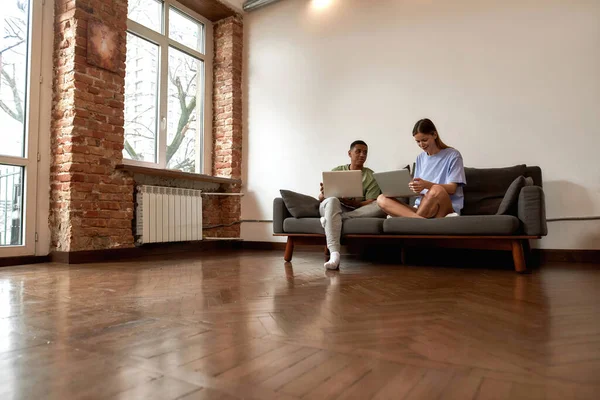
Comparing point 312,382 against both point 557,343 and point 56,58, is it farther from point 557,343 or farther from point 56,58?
point 56,58

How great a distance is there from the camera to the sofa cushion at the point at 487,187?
131 inches

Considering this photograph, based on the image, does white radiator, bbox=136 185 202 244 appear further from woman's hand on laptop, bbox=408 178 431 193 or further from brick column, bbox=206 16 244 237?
woman's hand on laptop, bbox=408 178 431 193

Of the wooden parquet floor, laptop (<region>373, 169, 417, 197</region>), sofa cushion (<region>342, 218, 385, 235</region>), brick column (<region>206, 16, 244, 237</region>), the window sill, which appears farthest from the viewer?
brick column (<region>206, 16, 244, 237</region>)

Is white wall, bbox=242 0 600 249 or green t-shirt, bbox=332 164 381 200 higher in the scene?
white wall, bbox=242 0 600 249

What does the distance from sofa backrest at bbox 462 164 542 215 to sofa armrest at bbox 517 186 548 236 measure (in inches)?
24.6

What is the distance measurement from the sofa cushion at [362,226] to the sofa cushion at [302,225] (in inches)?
8.9

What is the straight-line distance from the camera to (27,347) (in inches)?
44.9

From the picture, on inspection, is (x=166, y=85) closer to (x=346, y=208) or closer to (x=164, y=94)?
(x=164, y=94)

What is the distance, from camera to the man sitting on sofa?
3113 millimetres

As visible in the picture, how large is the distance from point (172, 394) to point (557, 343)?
1.07 m

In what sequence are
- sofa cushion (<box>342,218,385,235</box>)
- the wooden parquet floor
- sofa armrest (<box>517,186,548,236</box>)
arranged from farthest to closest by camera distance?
sofa cushion (<box>342,218,385,235</box>), sofa armrest (<box>517,186,548,236</box>), the wooden parquet floor

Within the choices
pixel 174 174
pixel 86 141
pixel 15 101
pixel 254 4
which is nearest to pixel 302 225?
pixel 174 174

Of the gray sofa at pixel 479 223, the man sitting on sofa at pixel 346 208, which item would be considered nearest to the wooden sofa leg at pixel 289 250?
the gray sofa at pixel 479 223

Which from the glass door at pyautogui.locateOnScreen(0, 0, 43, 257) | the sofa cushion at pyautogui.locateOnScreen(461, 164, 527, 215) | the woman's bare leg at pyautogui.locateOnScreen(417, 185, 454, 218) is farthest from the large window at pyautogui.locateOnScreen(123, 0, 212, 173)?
the sofa cushion at pyautogui.locateOnScreen(461, 164, 527, 215)
